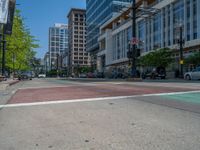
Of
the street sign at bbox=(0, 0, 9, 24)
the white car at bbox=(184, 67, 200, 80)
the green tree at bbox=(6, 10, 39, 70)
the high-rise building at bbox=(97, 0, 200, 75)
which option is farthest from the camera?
the high-rise building at bbox=(97, 0, 200, 75)

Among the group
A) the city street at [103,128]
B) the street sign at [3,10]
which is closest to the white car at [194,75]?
the street sign at [3,10]

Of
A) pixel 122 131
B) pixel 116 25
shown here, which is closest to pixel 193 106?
pixel 122 131

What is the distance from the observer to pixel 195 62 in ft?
164

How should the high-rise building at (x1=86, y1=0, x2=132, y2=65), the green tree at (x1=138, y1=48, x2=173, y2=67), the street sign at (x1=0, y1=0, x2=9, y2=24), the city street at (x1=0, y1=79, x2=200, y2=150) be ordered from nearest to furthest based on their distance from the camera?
the city street at (x1=0, y1=79, x2=200, y2=150), the street sign at (x1=0, y1=0, x2=9, y2=24), the green tree at (x1=138, y1=48, x2=173, y2=67), the high-rise building at (x1=86, y1=0, x2=132, y2=65)

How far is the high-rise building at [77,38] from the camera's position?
171000 mm

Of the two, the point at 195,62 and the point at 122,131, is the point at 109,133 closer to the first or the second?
the point at 122,131

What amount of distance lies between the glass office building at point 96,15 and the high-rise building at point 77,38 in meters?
24.6

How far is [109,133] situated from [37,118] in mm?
2640

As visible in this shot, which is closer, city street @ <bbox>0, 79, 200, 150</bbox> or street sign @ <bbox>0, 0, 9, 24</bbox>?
city street @ <bbox>0, 79, 200, 150</bbox>

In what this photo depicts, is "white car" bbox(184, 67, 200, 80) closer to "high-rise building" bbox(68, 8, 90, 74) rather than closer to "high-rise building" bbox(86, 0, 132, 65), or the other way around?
"high-rise building" bbox(86, 0, 132, 65)

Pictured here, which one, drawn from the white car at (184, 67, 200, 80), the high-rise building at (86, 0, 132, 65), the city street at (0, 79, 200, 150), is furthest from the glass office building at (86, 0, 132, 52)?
the city street at (0, 79, 200, 150)

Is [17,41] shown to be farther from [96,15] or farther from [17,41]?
[96,15]

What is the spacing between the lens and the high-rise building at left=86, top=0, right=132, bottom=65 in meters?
106

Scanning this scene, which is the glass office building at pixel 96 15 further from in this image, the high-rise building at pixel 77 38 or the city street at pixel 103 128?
the city street at pixel 103 128
